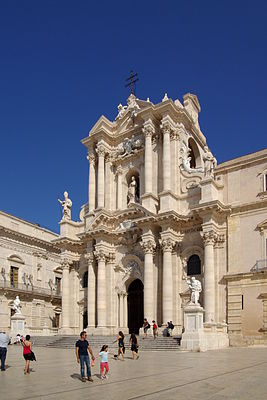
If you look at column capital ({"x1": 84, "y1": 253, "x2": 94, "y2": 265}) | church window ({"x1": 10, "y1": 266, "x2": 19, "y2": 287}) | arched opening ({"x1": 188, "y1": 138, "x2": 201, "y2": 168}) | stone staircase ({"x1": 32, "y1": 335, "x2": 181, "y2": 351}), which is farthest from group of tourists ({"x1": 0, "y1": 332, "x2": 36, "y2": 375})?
church window ({"x1": 10, "y1": 266, "x2": 19, "y2": 287})

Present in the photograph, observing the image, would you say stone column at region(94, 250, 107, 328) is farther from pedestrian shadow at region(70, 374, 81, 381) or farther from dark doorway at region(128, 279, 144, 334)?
pedestrian shadow at region(70, 374, 81, 381)

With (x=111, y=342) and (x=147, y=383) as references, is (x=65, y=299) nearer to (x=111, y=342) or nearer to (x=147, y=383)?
(x=111, y=342)

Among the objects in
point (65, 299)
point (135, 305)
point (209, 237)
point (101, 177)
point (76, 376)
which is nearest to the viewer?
point (76, 376)

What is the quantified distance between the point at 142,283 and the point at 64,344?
7066 mm

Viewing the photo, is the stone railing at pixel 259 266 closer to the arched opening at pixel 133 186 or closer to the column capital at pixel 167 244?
the column capital at pixel 167 244

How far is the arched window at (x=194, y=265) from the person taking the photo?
1145 inches

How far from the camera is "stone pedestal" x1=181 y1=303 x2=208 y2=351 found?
21.5m

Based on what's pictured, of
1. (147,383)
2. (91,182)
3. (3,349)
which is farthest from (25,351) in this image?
(91,182)

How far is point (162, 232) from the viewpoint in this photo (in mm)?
29406

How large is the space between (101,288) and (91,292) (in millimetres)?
1015

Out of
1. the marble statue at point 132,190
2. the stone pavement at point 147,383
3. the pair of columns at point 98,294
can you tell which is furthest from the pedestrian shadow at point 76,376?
the marble statue at point 132,190

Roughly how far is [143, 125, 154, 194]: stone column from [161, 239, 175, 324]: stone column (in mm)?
4308

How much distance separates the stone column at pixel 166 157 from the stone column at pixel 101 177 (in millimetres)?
5939

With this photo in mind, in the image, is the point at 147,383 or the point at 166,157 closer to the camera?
the point at 147,383
